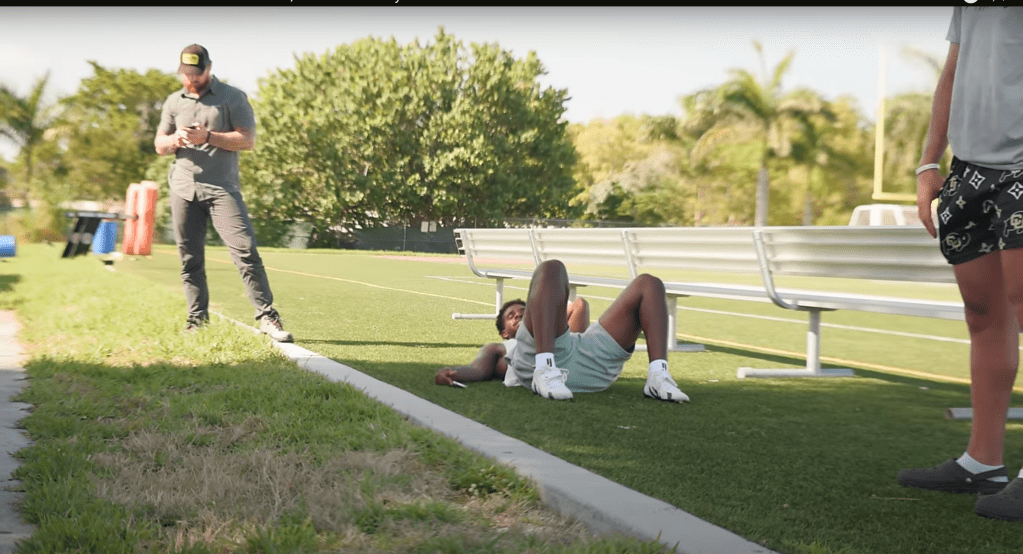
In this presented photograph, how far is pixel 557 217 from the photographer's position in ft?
180

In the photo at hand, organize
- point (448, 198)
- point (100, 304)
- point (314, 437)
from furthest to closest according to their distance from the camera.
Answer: point (448, 198), point (100, 304), point (314, 437)

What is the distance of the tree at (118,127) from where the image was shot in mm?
55562

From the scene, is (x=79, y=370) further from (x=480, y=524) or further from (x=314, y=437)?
(x=480, y=524)

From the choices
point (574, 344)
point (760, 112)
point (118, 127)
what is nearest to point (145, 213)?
point (574, 344)

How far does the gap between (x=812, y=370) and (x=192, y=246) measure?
4602 mm

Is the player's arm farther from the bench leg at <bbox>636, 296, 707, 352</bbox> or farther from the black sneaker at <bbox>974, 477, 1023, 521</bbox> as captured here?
the black sneaker at <bbox>974, 477, 1023, 521</bbox>

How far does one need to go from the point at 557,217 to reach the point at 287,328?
46.8 m

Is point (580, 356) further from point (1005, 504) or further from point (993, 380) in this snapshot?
point (1005, 504)

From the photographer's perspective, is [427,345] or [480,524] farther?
[427,345]

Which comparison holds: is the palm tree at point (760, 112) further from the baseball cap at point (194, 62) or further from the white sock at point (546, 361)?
the white sock at point (546, 361)

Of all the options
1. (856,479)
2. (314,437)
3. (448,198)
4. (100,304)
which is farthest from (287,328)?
(448,198)

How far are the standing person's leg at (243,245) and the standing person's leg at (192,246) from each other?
18cm

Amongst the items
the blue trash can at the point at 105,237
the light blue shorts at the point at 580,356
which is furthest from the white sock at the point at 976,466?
the blue trash can at the point at 105,237

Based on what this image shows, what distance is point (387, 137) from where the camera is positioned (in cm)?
4981
